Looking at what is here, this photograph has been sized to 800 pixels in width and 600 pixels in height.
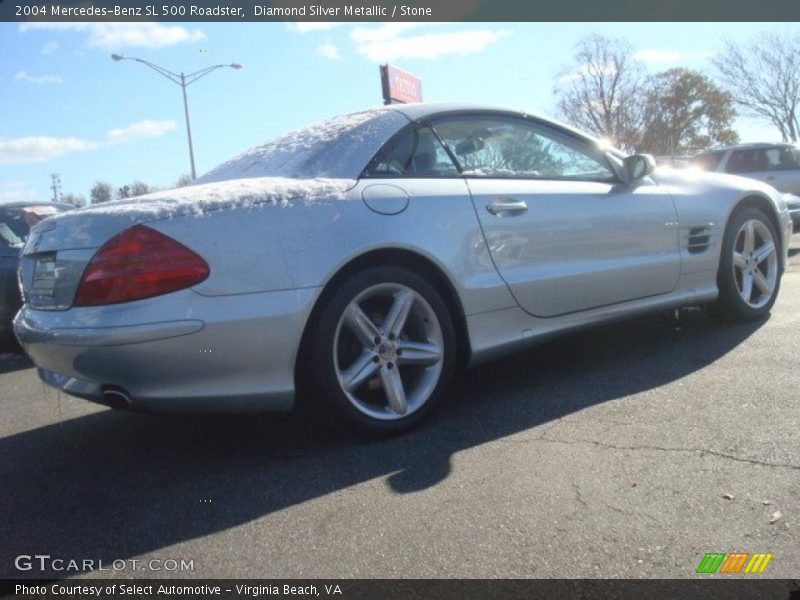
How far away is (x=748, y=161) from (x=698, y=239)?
8.88 meters

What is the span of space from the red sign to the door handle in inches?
335

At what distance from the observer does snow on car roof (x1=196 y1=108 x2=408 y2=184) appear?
3459 mm

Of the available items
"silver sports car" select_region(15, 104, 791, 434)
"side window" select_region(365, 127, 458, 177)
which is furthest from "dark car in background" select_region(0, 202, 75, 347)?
"side window" select_region(365, 127, 458, 177)

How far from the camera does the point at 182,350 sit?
283 cm

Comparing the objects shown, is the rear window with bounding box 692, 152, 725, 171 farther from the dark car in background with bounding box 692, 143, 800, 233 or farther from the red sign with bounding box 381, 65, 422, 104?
the red sign with bounding box 381, 65, 422, 104

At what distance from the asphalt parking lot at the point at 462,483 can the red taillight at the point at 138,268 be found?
746 mm

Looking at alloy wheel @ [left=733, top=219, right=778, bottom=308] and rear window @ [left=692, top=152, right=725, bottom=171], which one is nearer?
alloy wheel @ [left=733, top=219, right=778, bottom=308]

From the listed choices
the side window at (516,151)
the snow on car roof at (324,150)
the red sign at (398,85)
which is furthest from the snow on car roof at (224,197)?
the red sign at (398,85)

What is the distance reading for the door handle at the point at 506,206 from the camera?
12.1 ft

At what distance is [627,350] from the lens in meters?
4.62

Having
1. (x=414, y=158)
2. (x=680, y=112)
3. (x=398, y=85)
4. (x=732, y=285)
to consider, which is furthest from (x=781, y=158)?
(x=680, y=112)

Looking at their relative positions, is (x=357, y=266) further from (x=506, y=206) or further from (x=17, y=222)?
(x=17, y=222)

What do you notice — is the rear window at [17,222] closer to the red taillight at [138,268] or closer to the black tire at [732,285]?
the red taillight at [138,268]

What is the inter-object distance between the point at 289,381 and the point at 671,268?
253cm
